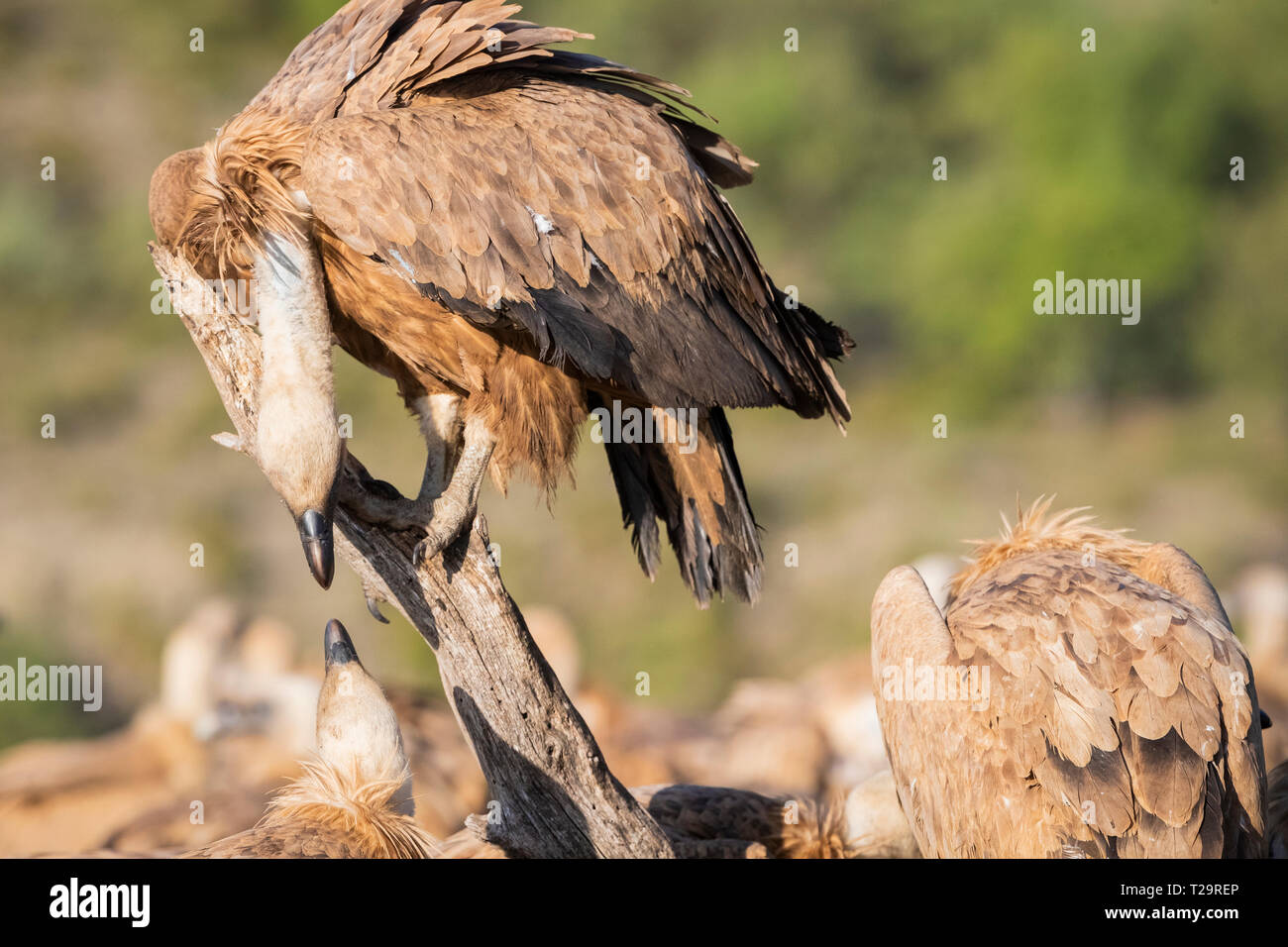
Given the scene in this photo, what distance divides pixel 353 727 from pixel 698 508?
1.61m

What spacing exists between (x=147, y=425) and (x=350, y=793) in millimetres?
15015

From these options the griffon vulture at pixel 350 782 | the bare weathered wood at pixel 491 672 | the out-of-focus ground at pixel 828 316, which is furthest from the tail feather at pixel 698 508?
the out-of-focus ground at pixel 828 316

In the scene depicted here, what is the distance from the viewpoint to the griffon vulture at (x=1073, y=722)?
138 inches

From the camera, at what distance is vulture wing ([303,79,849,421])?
385 centimetres

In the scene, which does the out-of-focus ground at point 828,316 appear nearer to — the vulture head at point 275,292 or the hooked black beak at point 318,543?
the vulture head at point 275,292

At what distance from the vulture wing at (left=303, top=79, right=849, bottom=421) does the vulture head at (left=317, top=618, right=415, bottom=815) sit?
113cm

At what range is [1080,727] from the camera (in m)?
3.53

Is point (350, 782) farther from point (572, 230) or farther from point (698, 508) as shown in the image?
point (572, 230)

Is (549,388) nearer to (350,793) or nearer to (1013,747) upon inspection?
(350,793)

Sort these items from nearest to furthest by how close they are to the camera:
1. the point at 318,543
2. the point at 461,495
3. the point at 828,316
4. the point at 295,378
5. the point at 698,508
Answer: the point at 318,543, the point at 295,378, the point at 461,495, the point at 698,508, the point at 828,316

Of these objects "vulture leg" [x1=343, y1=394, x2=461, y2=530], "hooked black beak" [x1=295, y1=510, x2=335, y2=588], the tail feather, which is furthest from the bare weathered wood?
the tail feather

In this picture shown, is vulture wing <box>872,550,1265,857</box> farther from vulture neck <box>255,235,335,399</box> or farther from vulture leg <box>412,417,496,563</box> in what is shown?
vulture neck <box>255,235,335,399</box>

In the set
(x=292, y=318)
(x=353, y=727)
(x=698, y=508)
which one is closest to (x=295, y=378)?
(x=292, y=318)

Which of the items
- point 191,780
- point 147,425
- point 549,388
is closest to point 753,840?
point 549,388
